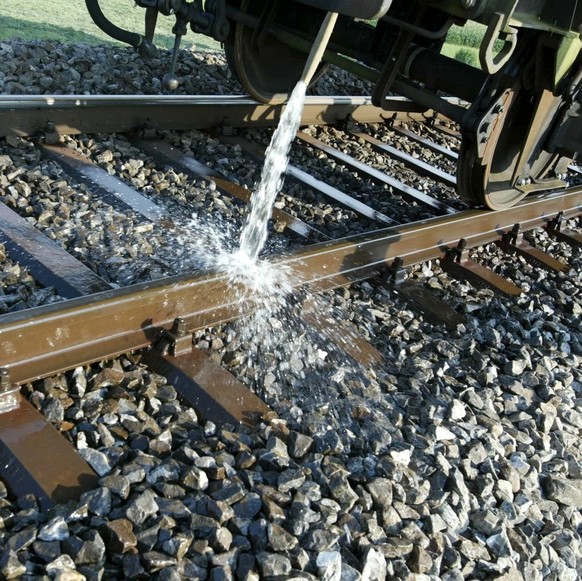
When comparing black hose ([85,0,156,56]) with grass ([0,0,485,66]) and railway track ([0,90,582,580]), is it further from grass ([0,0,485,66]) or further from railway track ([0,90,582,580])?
grass ([0,0,485,66])

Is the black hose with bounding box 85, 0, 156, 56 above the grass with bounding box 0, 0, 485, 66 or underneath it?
above

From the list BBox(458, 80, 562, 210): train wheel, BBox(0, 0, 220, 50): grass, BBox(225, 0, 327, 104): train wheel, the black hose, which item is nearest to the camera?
the black hose

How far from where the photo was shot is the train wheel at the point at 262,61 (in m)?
4.97

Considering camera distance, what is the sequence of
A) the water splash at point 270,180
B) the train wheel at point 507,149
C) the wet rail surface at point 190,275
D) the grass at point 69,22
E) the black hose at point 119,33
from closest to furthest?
the wet rail surface at point 190,275, the water splash at point 270,180, the black hose at point 119,33, the train wheel at point 507,149, the grass at point 69,22

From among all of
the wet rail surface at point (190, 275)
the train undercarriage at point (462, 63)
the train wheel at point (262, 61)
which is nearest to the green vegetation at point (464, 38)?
the wet rail surface at point (190, 275)

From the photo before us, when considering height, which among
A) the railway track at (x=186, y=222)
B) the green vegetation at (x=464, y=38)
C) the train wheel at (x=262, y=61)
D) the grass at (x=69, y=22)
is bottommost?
the grass at (x=69, y=22)

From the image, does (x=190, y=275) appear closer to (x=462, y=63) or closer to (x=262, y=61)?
(x=462, y=63)

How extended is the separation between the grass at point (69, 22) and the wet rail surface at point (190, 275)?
242 cm

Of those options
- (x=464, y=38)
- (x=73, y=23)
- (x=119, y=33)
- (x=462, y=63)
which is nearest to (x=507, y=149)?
(x=462, y=63)

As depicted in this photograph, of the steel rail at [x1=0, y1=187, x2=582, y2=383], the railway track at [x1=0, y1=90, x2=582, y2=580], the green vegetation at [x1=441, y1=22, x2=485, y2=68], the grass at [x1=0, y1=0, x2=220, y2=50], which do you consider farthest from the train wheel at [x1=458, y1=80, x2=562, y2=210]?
the green vegetation at [x1=441, y1=22, x2=485, y2=68]

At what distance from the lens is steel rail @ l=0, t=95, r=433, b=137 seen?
13.9ft

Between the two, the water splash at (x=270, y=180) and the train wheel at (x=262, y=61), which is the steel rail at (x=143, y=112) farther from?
the water splash at (x=270, y=180)

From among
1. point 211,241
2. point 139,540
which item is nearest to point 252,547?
point 139,540

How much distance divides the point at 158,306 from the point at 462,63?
8.77 feet
